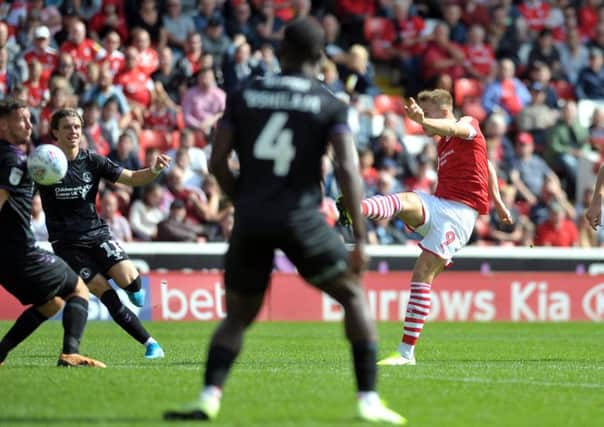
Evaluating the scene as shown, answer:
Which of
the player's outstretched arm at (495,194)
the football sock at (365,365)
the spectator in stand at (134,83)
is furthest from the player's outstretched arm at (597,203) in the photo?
the spectator in stand at (134,83)

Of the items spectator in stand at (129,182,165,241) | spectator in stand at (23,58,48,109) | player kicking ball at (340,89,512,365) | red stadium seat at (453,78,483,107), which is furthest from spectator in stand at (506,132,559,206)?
player kicking ball at (340,89,512,365)

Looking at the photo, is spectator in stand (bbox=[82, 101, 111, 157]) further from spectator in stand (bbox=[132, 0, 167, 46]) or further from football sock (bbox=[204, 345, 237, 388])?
football sock (bbox=[204, 345, 237, 388])

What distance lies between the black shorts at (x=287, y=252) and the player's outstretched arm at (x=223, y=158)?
329 mm

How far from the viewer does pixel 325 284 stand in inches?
315

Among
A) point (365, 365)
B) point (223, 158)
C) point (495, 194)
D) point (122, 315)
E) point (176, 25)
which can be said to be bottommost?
point (122, 315)

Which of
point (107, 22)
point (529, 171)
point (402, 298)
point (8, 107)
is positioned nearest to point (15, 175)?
point (8, 107)

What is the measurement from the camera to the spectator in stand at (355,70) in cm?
2469

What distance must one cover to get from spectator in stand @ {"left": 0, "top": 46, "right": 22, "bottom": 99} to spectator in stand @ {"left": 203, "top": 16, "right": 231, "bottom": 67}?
4.06 meters

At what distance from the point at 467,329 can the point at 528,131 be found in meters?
8.59

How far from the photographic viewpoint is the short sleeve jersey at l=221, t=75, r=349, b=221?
774cm

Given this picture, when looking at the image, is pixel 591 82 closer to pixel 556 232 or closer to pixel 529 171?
pixel 529 171

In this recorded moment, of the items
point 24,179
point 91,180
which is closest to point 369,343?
point 24,179

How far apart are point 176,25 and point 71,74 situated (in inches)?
124

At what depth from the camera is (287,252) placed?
7.91 metres
